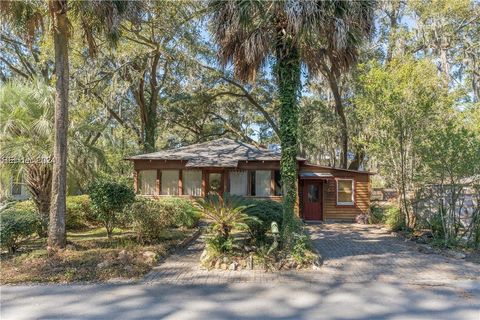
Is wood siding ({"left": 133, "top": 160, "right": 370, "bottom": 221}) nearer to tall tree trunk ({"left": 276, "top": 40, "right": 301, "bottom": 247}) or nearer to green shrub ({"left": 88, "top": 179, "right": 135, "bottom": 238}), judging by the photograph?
green shrub ({"left": 88, "top": 179, "right": 135, "bottom": 238})

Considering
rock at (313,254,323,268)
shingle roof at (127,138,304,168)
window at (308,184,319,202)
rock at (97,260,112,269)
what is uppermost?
shingle roof at (127,138,304,168)

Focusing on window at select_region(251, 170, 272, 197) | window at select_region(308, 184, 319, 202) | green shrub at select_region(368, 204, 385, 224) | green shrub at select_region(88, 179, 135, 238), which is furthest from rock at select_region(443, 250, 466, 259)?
window at select_region(251, 170, 272, 197)

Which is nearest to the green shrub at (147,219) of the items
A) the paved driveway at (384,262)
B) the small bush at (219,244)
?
the small bush at (219,244)

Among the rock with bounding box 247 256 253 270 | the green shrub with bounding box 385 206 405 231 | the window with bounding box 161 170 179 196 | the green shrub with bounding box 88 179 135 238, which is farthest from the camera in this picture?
the window with bounding box 161 170 179 196

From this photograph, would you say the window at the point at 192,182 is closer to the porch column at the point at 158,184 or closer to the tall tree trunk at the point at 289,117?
the porch column at the point at 158,184

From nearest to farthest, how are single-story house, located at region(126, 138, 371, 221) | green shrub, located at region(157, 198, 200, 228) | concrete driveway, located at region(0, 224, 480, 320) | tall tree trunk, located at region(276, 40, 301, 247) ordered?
concrete driveway, located at region(0, 224, 480, 320) < tall tree trunk, located at region(276, 40, 301, 247) < green shrub, located at region(157, 198, 200, 228) < single-story house, located at region(126, 138, 371, 221)

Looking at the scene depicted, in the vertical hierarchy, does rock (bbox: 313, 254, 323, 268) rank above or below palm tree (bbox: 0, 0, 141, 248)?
below

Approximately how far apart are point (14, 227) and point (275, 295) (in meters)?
6.40

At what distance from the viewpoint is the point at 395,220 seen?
13156mm

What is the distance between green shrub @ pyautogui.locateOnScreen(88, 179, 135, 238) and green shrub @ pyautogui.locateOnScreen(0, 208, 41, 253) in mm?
1539

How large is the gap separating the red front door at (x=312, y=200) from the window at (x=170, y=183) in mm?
6533

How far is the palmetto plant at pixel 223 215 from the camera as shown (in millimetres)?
7883

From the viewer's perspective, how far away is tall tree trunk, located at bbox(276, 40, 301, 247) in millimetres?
8188

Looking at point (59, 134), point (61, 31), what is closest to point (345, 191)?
point (59, 134)
